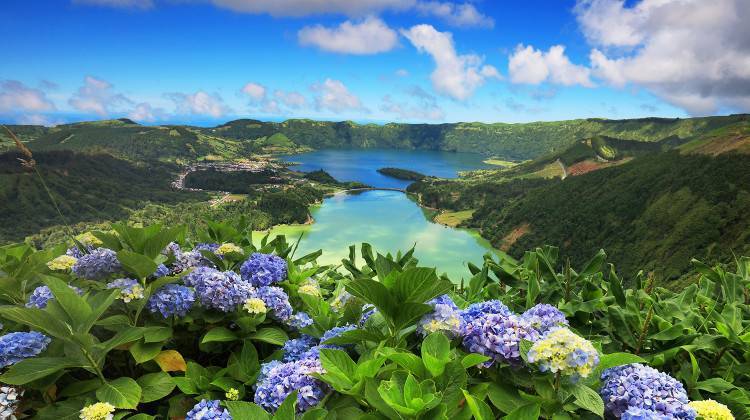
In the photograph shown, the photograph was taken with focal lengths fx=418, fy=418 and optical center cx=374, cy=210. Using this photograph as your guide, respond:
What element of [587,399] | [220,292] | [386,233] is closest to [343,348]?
[220,292]

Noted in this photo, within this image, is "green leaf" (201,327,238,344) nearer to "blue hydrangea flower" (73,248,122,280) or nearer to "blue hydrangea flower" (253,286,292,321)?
"blue hydrangea flower" (253,286,292,321)

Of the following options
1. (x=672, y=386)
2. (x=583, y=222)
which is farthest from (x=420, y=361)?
(x=583, y=222)

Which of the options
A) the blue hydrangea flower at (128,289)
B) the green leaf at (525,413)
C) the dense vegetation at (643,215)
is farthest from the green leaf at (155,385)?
the dense vegetation at (643,215)

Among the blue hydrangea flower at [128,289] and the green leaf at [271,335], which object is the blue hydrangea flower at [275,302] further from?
the blue hydrangea flower at [128,289]

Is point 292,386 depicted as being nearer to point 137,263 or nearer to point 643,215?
point 137,263

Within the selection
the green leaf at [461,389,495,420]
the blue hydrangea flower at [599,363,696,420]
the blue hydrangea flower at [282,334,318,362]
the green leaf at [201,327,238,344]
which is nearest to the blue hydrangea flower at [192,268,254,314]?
the green leaf at [201,327,238,344]
